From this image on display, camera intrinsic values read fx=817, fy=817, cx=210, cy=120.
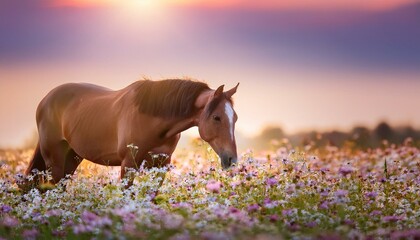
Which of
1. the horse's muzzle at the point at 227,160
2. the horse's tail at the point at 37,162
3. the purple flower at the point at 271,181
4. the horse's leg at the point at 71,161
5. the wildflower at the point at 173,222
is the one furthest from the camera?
the horse's tail at the point at 37,162

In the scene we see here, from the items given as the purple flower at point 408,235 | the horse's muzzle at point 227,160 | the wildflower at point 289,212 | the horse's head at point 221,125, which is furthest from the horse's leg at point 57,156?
the purple flower at point 408,235

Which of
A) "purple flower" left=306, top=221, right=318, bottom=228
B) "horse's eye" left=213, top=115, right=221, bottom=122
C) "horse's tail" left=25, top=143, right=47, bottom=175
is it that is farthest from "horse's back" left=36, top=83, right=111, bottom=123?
"purple flower" left=306, top=221, right=318, bottom=228

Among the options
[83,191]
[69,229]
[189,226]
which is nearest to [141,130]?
[83,191]

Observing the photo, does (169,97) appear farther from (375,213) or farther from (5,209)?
(375,213)

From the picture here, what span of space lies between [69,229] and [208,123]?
9.22 ft

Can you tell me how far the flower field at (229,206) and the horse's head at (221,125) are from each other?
0.66 ft

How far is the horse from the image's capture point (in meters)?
9.95

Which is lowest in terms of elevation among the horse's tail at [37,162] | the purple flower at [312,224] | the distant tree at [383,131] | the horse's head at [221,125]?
the horse's tail at [37,162]

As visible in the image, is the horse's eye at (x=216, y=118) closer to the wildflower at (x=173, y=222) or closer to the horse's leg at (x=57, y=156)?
the wildflower at (x=173, y=222)

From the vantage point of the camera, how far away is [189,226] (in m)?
5.91

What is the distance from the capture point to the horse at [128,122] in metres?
9.95

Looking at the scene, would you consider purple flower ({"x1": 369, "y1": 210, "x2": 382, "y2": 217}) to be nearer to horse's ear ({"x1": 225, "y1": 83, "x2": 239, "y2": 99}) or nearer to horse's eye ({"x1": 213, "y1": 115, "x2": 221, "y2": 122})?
horse's eye ({"x1": 213, "y1": 115, "x2": 221, "y2": 122})

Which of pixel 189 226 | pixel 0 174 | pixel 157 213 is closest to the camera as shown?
pixel 189 226

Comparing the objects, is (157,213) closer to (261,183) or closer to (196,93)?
(261,183)
